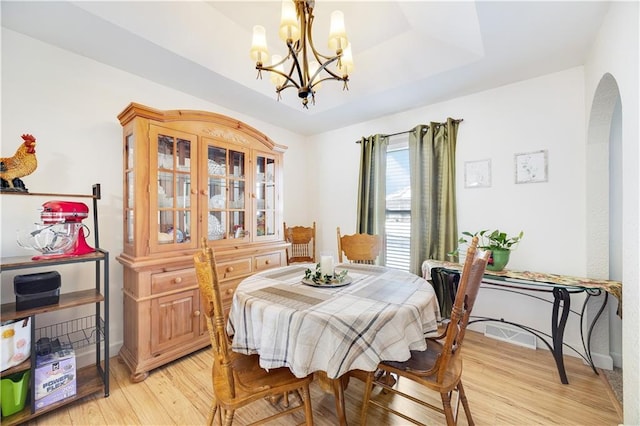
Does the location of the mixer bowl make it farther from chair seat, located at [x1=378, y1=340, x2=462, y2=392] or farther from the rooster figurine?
chair seat, located at [x1=378, y1=340, x2=462, y2=392]

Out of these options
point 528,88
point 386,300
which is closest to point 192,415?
point 386,300

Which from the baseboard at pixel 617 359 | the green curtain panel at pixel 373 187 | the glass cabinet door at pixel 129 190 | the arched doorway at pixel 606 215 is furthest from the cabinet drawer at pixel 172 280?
the baseboard at pixel 617 359

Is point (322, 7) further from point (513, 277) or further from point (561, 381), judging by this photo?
point (561, 381)

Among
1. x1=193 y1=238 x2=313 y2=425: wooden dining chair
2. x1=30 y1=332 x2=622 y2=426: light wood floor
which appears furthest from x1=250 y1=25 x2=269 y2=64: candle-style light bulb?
x1=30 y1=332 x2=622 y2=426: light wood floor

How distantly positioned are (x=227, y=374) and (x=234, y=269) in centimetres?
141

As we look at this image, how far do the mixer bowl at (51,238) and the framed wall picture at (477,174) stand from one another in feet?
11.3

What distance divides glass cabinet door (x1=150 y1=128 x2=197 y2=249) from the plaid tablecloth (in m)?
1.06

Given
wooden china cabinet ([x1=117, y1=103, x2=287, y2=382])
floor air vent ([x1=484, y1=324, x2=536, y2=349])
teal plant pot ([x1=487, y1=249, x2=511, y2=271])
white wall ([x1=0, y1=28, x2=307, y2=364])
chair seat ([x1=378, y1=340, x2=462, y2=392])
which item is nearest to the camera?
chair seat ([x1=378, y1=340, x2=462, y2=392])

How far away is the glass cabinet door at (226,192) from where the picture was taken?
2395 mm

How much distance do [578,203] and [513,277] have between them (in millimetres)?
879

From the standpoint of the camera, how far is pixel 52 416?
5.21 ft

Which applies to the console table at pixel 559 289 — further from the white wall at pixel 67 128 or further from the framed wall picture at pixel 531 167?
the white wall at pixel 67 128

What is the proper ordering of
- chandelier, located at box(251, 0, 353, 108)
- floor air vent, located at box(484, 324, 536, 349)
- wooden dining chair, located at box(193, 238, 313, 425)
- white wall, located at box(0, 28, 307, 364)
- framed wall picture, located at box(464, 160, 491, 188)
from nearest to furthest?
1. wooden dining chair, located at box(193, 238, 313, 425)
2. chandelier, located at box(251, 0, 353, 108)
3. white wall, located at box(0, 28, 307, 364)
4. floor air vent, located at box(484, 324, 536, 349)
5. framed wall picture, located at box(464, 160, 491, 188)

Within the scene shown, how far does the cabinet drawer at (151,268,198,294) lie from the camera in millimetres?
1989
